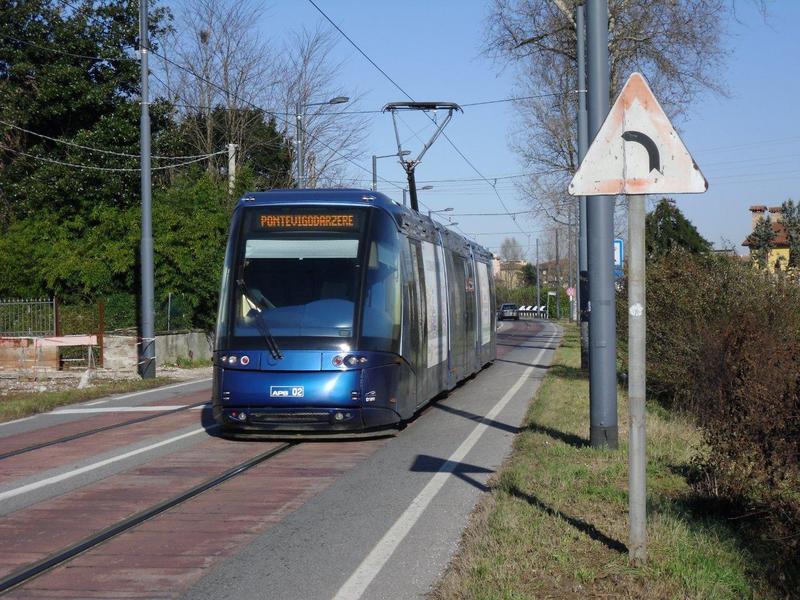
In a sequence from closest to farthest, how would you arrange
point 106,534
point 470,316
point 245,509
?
point 106,534
point 245,509
point 470,316

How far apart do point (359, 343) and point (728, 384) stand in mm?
4248

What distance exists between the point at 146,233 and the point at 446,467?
14.4 meters

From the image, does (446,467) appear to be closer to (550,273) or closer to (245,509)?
(245,509)

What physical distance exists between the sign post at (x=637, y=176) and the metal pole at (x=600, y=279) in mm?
4117

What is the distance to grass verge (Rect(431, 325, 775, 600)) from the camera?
19.7ft

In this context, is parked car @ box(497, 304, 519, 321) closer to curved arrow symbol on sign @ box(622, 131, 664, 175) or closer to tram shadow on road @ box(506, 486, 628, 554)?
tram shadow on road @ box(506, 486, 628, 554)

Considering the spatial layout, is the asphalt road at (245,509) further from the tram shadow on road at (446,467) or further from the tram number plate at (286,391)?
the tram number plate at (286,391)

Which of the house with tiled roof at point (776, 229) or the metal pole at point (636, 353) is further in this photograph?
the house with tiled roof at point (776, 229)

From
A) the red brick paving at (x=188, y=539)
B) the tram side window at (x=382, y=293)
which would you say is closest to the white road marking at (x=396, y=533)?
the red brick paving at (x=188, y=539)

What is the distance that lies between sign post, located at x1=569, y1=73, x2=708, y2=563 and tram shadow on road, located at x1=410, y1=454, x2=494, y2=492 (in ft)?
10.8

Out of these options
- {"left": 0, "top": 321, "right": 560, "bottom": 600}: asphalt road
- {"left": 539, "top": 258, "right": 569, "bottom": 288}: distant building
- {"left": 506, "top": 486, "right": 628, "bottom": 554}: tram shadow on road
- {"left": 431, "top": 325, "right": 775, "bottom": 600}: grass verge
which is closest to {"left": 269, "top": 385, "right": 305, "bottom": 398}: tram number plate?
{"left": 0, "top": 321, "right": 560, "bottom": 600}: asphalt road

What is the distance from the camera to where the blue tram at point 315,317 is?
12.1 m

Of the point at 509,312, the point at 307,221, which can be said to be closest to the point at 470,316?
the point at 307,221

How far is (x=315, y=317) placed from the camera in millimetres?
12289
